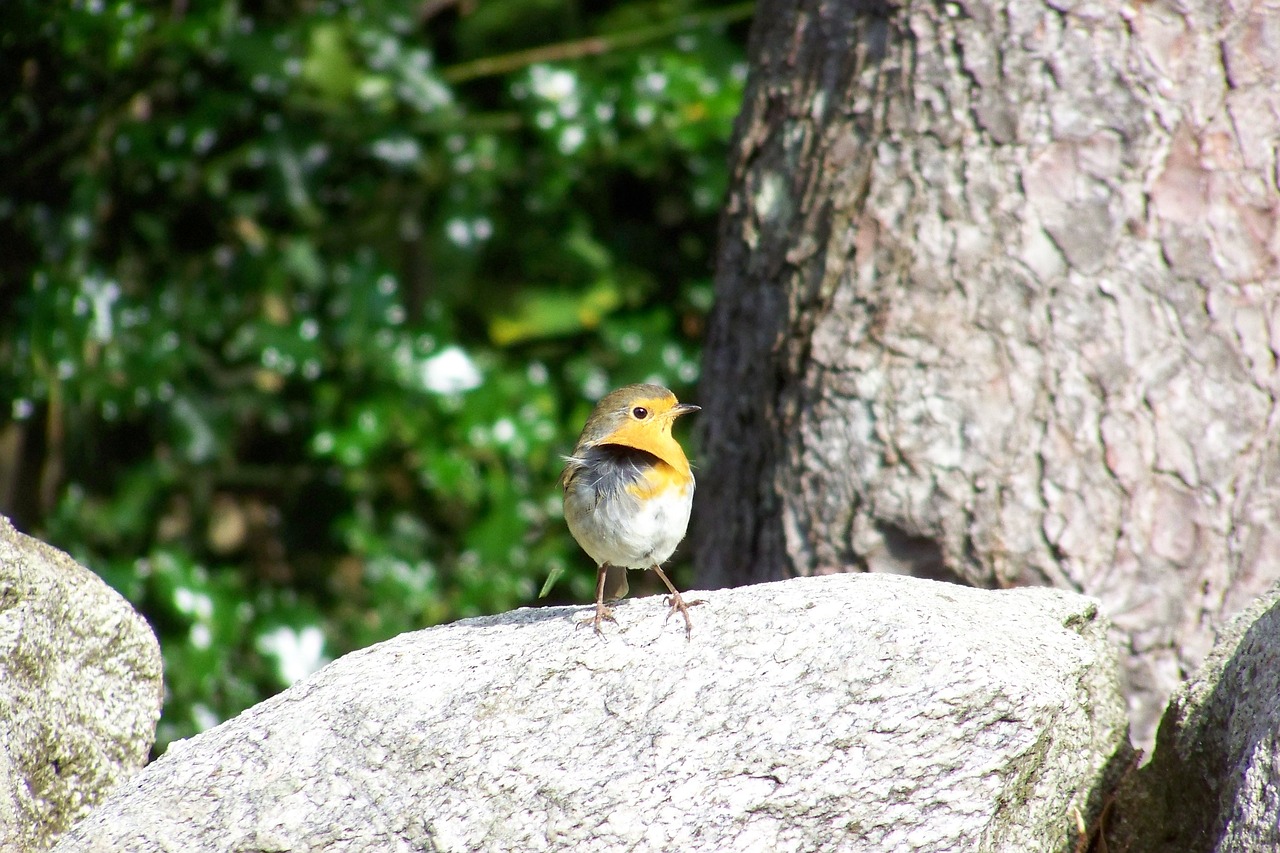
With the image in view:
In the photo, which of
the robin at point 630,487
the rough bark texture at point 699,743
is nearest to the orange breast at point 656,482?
the robin at point 630,487

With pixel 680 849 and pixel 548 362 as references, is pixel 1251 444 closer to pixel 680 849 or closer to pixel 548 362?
pixel 680 849

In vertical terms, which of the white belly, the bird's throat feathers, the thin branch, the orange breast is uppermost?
the thin branch

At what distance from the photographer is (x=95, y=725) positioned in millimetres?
3076

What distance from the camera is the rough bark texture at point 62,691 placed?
2.84 meters

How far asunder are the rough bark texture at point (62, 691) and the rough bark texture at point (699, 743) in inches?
7.6

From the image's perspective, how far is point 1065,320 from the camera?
12.6 ft

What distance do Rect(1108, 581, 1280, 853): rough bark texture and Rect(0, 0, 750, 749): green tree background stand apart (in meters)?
3.09

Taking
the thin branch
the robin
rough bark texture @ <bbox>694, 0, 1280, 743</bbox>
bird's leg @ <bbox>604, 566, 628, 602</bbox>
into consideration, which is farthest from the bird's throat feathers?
the thin branch

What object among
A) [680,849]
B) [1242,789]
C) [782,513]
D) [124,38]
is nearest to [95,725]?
[680,849]

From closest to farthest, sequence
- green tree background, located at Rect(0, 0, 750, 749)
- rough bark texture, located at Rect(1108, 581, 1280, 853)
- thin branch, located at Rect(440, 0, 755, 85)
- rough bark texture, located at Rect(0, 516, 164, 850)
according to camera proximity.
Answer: rough bark texture, located at Rect(1108, 581, 1280, 853) < rough bark texture, located at Rect(0, 516, 164, 850) < green tree background, located at Rect(0, 0, 750, 749) < thin branch, located at Rect(440, 0, 755, 85)

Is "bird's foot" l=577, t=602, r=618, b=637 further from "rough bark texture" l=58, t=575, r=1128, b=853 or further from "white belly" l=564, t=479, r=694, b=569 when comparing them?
"white belly" l=564, t=479, r=694, b=569

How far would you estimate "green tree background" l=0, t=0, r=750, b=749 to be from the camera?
5027 mm

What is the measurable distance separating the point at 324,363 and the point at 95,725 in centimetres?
258

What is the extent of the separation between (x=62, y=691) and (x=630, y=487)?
4.67 ft
